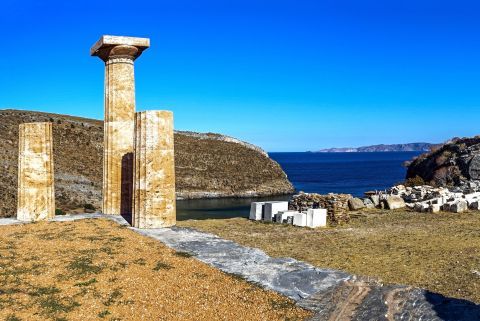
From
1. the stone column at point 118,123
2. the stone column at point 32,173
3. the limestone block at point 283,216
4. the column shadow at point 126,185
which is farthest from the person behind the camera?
the limestone block at point 283,216

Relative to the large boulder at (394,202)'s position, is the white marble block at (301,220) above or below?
below

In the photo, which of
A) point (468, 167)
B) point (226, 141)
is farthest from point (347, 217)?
→ point (226, 141)

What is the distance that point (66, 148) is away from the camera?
176 feet

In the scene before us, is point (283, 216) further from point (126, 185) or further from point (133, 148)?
point (133, 148)

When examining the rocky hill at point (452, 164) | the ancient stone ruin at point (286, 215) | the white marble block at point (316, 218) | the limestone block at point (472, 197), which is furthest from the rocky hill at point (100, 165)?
the rocky hill at point (452, 164)

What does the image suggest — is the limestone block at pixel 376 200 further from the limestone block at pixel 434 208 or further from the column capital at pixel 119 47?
the column capital at pixel 119 47

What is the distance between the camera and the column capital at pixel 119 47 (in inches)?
636

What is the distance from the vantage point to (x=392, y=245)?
14.2 m

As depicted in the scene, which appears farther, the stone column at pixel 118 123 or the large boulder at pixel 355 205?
the large boulder at pixel 355 205

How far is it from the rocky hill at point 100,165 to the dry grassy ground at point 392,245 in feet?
68.6

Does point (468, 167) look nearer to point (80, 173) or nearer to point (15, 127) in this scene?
point (80, 173)

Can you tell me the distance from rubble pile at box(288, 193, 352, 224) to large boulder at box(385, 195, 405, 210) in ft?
13.1

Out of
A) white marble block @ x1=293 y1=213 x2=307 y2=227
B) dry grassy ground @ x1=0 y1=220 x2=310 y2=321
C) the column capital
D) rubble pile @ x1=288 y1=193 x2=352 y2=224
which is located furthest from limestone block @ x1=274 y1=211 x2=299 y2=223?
the column capital

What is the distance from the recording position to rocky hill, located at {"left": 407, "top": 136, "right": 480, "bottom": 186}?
108 feet
